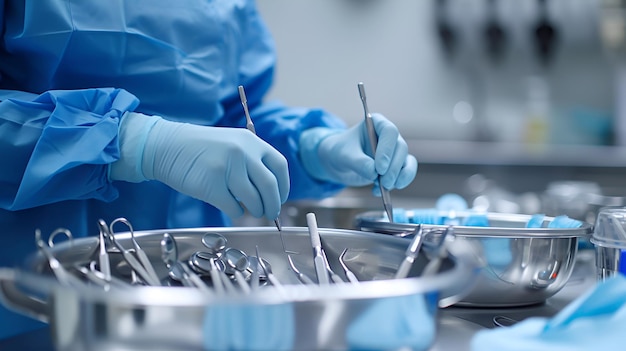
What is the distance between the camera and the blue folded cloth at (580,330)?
466 millimetres

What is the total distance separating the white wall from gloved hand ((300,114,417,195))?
5.18ft

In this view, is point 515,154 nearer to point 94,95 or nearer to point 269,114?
point 269,114

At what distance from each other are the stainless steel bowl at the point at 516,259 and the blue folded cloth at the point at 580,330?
229 millimetres

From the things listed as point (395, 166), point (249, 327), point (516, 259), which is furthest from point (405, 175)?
point (249, 327)

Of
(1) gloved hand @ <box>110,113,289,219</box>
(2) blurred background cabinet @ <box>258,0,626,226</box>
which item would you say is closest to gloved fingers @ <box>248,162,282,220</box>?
(1) gloved hand @ <box>110,113,289,219</box>

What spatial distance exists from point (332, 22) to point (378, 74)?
0.29m

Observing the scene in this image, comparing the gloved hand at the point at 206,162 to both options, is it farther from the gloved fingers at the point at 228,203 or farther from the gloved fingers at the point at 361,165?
the gloved fingers at the point at 361,165

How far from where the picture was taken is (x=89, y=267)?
1.98 feet

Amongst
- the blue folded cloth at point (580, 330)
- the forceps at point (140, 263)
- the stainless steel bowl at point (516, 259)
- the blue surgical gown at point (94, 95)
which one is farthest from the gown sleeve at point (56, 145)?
the blue folded cloth at point (580, 330)

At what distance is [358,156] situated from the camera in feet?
3.19

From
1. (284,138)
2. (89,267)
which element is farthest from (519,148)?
(89,267)

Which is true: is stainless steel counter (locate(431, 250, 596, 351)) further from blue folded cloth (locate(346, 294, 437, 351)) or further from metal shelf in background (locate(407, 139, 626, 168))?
metal shelf in background (locate(407, 139, 626, 168))

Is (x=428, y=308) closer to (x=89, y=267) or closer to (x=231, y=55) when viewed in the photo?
(x=89, y=267)

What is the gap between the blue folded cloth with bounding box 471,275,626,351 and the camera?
0.47 m
